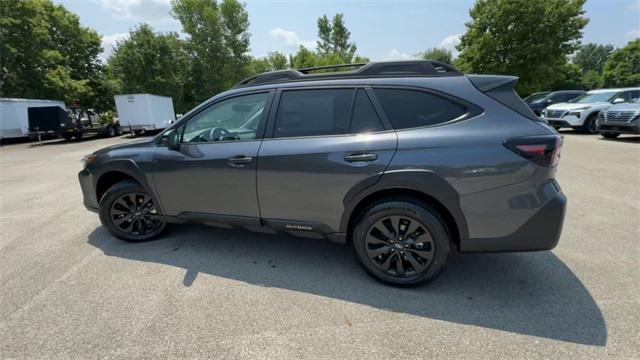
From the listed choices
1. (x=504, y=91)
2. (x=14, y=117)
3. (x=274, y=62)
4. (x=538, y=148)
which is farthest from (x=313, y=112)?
(x=274, y=62)

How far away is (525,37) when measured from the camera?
22.6 m

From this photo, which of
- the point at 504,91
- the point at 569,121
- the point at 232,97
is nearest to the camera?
the point at 504,91

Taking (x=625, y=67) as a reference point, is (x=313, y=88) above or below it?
below

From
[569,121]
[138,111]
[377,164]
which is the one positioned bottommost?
[377,164]

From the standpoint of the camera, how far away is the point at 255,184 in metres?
3.06

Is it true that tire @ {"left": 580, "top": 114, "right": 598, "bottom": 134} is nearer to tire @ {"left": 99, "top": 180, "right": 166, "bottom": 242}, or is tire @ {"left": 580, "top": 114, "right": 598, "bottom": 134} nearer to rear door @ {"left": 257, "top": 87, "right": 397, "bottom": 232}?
rear door @ {"left": 257, "top": 87, "right": 397, "bottom": 232}

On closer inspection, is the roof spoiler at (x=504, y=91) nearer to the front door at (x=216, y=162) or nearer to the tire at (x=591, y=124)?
the front door at (x=216, y=162)

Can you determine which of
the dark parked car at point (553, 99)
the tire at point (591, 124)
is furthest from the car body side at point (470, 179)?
the dark parked car at point (553, 99)

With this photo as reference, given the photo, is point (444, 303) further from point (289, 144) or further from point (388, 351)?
point (289, 144)

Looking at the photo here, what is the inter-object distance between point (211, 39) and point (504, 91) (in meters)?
33.5

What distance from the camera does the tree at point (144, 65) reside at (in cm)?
2494

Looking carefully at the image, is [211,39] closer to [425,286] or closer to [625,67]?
[425,286]

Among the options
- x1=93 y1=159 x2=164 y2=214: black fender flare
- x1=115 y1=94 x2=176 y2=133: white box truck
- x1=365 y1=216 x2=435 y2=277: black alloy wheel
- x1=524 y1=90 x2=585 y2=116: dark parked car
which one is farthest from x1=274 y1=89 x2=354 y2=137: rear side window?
x1=115 y1=94 x2=176 y2=133: white box truck

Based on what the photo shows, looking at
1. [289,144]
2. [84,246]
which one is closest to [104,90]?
[84,246]
